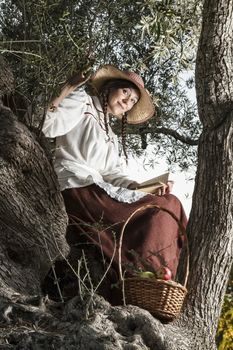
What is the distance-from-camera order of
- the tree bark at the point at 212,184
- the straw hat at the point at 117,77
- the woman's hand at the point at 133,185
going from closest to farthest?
1. the tree bark at the point at 212,184
2. the woman's hand at the point at 133,185
3. the straw hat at the point at 117,77

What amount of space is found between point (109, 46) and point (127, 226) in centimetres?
345

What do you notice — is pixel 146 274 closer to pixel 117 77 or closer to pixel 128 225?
pixel 128 225

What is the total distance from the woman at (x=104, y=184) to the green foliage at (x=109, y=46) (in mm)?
299

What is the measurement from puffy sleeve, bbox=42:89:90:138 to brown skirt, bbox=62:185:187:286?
0.55 m

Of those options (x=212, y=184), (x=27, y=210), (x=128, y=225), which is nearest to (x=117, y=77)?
(x=128, y=225)

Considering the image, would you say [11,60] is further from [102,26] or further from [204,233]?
[204,233]

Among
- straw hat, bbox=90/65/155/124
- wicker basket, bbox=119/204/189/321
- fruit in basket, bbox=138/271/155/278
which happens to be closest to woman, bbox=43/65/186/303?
straw hat, bbox=90/65/155/124

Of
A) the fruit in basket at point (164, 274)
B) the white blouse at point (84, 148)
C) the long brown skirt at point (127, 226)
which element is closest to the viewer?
the fruit in basket at point (164, 274)

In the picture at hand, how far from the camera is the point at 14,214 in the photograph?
5984mm

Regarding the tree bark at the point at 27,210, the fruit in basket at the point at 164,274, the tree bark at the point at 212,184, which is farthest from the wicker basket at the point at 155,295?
the tree bark at the point at 27,210

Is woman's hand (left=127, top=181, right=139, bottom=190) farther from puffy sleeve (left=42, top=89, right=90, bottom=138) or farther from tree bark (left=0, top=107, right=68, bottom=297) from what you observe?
tree bark (left=0, top=107, right=68, bottom=297)

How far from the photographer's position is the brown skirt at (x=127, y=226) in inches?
258

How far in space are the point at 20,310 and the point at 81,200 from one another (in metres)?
1.76

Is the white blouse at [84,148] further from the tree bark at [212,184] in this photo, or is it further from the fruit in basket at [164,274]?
the fruit in basket at [164,274]
